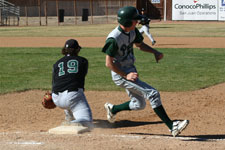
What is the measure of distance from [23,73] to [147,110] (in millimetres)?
5715

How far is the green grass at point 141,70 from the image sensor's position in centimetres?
1106

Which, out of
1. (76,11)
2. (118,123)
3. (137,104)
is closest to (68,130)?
(137,104)

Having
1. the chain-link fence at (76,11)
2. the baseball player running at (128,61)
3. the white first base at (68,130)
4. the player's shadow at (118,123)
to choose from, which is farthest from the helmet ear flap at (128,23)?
the chain-link fence at (76,11)

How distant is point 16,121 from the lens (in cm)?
756

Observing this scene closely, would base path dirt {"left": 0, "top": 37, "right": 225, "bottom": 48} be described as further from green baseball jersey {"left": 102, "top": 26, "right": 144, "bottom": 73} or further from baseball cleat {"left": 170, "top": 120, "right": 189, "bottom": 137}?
baseball cleat {"left": 170, "top": 120, "right": 189, "bottom": 137}

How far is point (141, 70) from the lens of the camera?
13.4 m

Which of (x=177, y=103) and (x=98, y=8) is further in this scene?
(x=98, y=8)

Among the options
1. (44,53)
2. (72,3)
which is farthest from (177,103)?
(72,3)

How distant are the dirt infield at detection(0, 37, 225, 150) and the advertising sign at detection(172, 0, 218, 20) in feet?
119

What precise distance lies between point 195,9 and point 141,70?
113 ft

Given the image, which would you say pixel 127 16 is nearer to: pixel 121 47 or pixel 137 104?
pixel 121 47

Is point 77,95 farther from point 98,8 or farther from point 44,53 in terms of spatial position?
point 98,8

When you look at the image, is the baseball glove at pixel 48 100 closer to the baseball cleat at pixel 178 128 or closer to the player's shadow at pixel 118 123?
the player's shadow at pixel 118 123

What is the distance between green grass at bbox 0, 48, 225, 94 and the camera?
36.3 feet
